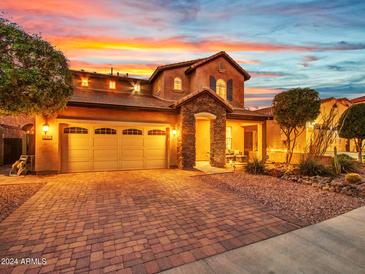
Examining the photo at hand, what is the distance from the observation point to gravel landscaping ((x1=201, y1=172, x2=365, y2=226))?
4730 millimetres

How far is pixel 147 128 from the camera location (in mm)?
11492

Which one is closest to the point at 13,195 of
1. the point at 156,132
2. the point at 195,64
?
the point at 156,132

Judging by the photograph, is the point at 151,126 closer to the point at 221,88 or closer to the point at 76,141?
the point at 76,141

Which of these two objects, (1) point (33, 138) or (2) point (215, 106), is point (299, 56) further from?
(1) point (33, 138)

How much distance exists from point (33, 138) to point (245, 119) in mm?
13641

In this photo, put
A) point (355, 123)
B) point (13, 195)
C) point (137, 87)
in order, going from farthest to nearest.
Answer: point (137, 87) < point (355, 123) < point (13, 195)

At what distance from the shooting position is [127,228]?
396cm

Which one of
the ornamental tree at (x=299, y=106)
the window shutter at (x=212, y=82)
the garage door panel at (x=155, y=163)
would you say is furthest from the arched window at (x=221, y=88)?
the garage door panel at (x=155, y=163)

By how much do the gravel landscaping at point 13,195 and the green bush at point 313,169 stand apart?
1087 cm

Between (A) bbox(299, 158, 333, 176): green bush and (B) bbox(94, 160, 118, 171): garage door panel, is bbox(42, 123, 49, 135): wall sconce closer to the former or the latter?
(B) bbox(94, 160, 118, 171): garage door panel

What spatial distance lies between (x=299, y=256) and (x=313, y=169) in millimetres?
7128

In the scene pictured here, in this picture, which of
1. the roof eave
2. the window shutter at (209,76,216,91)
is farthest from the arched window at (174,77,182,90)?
the roof eave

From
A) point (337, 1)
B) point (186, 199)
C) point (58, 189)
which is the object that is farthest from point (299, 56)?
point (58, 189)

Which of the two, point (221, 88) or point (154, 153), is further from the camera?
point (221, 88)
